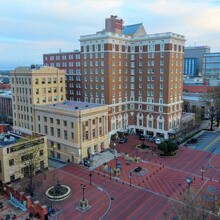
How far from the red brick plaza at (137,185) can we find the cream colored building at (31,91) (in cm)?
2530

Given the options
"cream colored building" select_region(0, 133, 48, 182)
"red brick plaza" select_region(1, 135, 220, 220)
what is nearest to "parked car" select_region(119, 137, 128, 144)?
"red brick plaza" select_region(1, 135, 220, 220)

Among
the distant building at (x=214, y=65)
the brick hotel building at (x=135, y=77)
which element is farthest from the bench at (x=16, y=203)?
the distant building at (x=214, y=65)

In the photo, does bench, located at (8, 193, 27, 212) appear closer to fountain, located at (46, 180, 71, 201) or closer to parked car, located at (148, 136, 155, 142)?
fountain, located at (46, 180, 71, 201)

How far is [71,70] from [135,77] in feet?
92.1

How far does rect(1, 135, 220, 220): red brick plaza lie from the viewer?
40744 millimetres

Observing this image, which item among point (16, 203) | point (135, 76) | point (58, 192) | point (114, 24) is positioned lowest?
point (16, 203)

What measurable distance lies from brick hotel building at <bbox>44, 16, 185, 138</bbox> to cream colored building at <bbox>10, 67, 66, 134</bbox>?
11.6 meters

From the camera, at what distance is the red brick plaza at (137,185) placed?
4074 centimetres

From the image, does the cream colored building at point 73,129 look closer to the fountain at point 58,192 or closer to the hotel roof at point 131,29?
the fountain at point 58,192

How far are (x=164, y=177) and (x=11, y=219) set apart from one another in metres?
32.0

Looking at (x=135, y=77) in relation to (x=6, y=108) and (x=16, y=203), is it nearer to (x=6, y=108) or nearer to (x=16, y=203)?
(x=16, y=203)

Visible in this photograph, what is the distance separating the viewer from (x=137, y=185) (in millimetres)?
50031

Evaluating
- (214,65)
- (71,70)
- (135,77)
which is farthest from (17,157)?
(214,65)

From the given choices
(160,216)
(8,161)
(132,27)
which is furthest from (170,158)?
(132,27)
